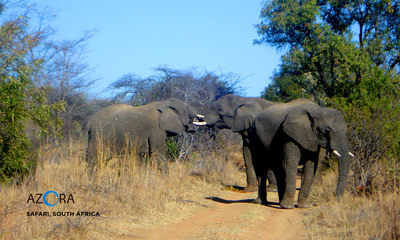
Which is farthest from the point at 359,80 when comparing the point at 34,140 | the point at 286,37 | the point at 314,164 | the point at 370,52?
the point at 34,140

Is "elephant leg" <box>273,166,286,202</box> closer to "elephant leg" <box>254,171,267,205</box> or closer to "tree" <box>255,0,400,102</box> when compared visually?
"elephant leg" <box>254,171,267,205</box>

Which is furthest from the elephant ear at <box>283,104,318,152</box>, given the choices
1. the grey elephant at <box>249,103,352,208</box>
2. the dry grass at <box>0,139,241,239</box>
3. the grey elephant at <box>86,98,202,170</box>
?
the grey elephant at <box>86,98,202,170</box>

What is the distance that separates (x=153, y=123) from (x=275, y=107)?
3.94m

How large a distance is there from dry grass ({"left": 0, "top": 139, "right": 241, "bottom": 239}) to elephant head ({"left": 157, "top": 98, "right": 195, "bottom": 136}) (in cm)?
192

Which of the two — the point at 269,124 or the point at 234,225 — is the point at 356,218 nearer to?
the point at 234,225

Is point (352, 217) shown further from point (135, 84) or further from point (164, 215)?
point (135, 84)

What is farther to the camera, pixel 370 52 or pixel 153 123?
pixel 370 52

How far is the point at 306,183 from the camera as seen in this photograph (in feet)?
31.5

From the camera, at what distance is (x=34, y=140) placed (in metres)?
10.8

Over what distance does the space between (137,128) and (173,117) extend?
1.06 metres

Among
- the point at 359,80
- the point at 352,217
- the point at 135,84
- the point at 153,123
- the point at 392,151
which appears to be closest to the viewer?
the point at 352,217

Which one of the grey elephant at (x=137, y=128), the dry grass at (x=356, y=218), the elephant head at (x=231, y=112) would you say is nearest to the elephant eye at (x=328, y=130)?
the dry grass at (x=356, y=218)

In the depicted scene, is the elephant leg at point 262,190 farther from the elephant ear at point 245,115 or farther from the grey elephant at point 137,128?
the elephant ear at point 245,115

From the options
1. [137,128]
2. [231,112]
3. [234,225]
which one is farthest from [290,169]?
[231,112]
